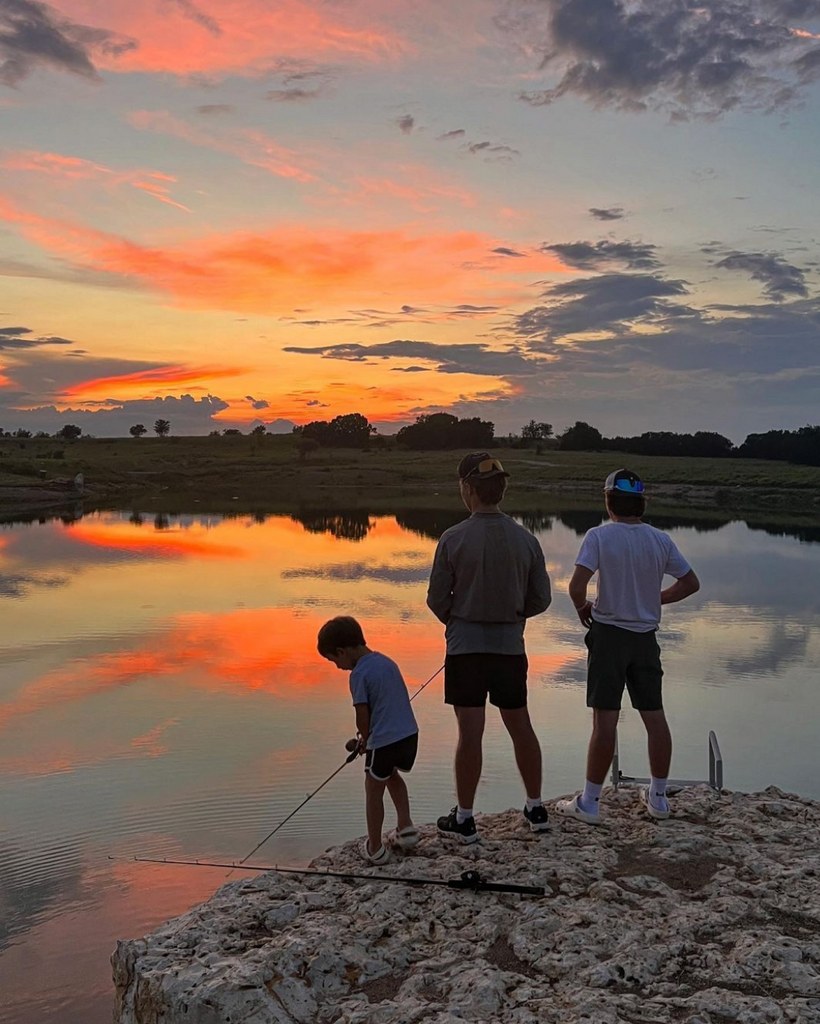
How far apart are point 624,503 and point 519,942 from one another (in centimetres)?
251

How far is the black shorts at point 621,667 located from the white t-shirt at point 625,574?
0.06m

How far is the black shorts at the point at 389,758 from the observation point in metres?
5.13

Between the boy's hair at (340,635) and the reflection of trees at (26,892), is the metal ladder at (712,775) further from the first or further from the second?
the reflection of trees at (26,892)

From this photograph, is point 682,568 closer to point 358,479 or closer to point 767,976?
point 767,976

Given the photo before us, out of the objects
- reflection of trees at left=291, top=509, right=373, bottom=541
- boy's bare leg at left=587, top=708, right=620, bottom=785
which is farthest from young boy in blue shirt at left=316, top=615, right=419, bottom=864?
reflection of trees at left=291, top=509, right=373, bottom=541

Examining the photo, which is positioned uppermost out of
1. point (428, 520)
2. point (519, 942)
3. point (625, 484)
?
point (625, 484)

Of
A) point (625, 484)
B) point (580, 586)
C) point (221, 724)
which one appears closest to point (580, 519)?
point (221, 724)

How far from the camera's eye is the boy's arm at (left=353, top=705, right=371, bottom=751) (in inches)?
201

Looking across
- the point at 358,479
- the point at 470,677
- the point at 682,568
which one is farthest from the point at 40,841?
the point at 358,479

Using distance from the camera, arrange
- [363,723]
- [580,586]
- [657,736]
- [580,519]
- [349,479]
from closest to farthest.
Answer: [363,723]
[580,586]
[657,736]
[580,519]
[349,479]

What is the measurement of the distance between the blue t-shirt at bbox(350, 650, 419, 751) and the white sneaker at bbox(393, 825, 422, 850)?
0.55 m

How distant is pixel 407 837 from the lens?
532 cm

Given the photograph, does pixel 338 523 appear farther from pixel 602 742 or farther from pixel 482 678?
pixel 482 678

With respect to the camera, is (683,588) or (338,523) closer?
(683,588)
